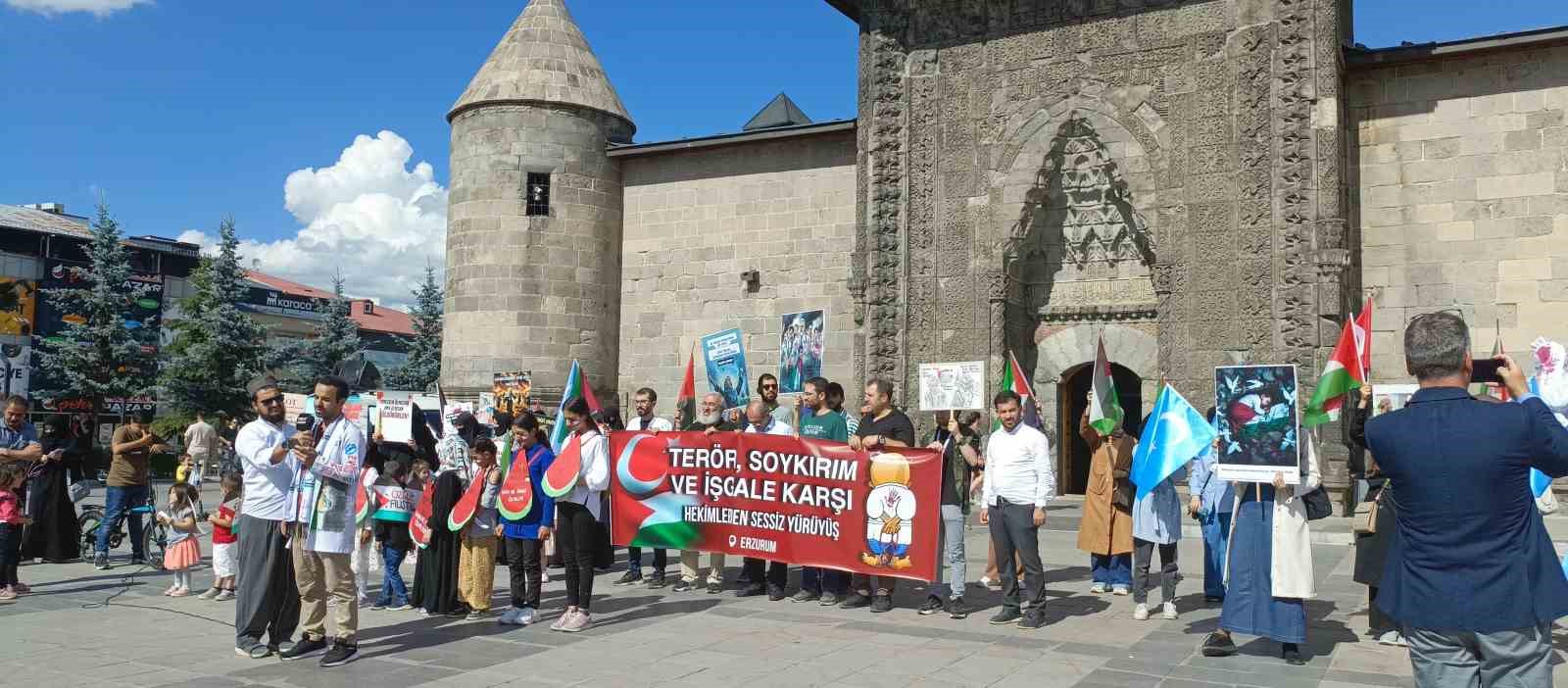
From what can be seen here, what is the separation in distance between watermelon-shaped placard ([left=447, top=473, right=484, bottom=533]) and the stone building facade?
11.1 m

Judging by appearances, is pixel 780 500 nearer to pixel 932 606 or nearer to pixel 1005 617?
pixel 932 606

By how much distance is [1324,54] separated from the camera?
1644 centimetres

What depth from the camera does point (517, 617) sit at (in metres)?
9.14

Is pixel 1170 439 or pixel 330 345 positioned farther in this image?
pixel 330 345

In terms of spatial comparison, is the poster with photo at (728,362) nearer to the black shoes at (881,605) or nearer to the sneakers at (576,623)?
the black shoes at (881,605)

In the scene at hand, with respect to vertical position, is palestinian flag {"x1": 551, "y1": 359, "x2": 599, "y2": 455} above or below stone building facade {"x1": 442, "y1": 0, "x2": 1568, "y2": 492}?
below

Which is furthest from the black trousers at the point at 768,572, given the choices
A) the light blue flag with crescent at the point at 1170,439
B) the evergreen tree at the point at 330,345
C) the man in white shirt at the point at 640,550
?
the evergreen tree at the point at 330,345

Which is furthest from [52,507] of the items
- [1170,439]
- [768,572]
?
[1170,439]

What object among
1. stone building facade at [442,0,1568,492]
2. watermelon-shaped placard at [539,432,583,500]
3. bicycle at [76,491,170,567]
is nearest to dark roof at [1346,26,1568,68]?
stone building facade at [442,0,1568,492]

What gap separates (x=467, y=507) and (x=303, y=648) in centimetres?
180

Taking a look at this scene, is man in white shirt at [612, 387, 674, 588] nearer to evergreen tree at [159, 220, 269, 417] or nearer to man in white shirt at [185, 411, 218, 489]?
man in white shirt at [185, 411, 218, 489]

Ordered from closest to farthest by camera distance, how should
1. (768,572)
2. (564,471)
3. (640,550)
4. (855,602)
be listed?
(564,471), (855,602), (768,572), (640,550)

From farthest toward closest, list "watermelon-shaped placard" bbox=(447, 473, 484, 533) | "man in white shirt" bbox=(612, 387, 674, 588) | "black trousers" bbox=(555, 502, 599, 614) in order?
1. "man in white shirt" bbox=(612, 387, 674, 588)
2. "watermelon-shaped placard" bbox=(447, 473, 484, 533)
3. "black trousers" bbox=(555, 502, 599, 614)

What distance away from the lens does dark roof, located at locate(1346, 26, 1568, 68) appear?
625 inches
